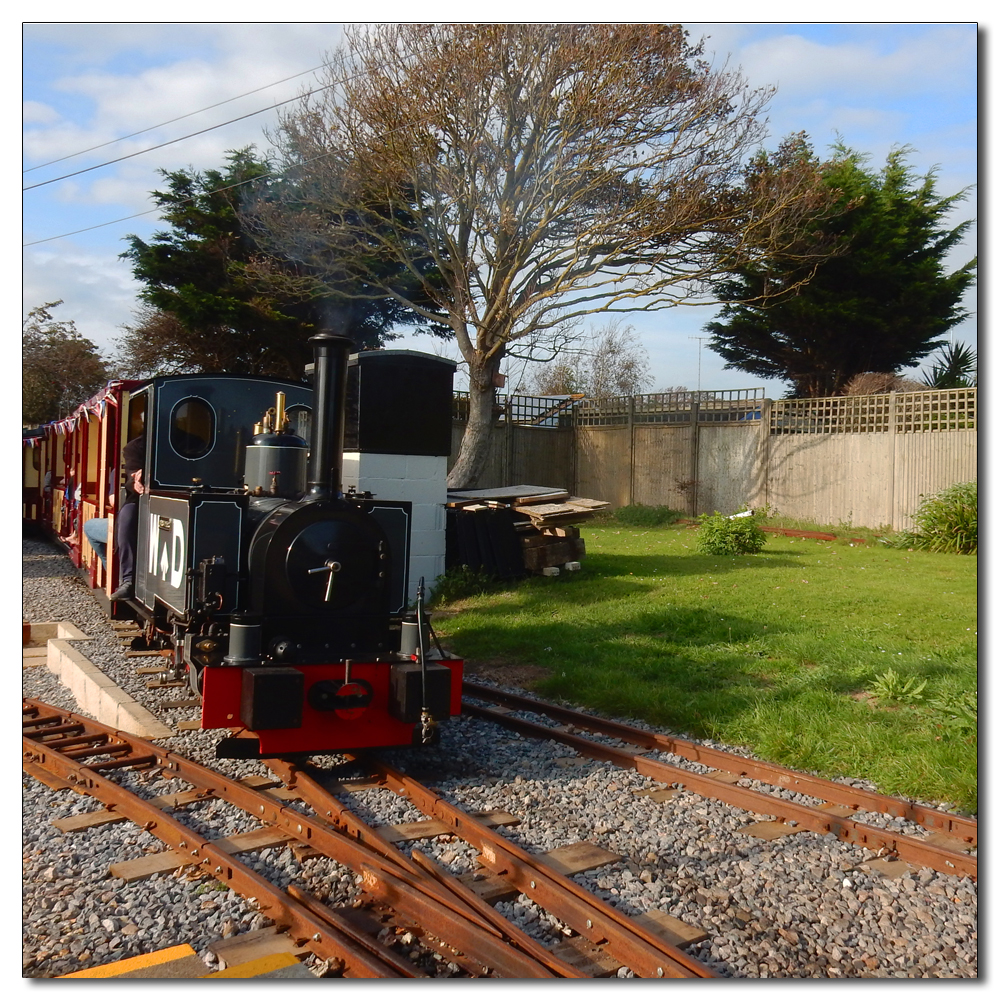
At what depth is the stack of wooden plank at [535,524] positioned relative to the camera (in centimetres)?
1028

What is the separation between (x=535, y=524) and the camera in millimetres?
10406

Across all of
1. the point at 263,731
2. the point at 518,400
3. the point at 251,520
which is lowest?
the point at 263,731

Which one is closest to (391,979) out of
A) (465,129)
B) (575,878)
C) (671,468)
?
(575,878)

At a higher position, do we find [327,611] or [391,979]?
[327,611]

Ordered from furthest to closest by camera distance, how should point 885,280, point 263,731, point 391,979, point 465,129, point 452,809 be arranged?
point 885,280
point 465,129
point 263,731
point 452,809
point 391,979

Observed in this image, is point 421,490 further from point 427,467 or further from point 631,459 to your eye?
point 631,459

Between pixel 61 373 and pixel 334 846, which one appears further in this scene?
pixel 61 373

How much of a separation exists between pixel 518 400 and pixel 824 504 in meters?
7.63

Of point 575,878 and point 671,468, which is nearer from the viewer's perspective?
point 575,878

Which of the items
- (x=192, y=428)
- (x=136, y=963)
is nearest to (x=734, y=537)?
(x=192, y=428)

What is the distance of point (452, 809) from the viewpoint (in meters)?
4.02

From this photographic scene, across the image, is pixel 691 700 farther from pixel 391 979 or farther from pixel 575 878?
pixel 391 979

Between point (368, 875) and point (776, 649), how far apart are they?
447 centimetres

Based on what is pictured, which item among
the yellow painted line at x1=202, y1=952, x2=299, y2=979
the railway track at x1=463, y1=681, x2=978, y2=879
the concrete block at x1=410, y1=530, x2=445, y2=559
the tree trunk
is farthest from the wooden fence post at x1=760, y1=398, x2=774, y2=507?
the yellow painted line at x1=202, y1=952, x2=299, y2=979
